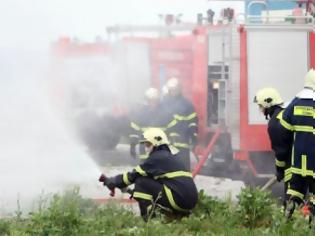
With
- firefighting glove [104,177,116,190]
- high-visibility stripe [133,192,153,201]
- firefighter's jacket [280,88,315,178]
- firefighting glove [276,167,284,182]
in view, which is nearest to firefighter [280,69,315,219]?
firefighter's jacket [280,88,315,178]

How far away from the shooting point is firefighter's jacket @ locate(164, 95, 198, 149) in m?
9.41

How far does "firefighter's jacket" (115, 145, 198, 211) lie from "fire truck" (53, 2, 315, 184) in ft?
9.08

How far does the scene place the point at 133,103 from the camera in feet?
38.1

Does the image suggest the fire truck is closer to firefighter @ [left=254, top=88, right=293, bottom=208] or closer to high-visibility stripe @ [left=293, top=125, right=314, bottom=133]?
firefighter @ [left=254, top=88, right=293, bottom=208]

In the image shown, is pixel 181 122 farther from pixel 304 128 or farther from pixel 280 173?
pixel 304 128

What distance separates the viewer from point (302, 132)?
257 inches

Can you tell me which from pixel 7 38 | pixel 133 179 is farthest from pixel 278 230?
pixel 7 38

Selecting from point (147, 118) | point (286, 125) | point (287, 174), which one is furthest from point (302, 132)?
point (147, 118)

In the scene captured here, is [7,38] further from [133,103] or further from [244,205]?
[244,205]

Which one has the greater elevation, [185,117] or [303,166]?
[303,166]

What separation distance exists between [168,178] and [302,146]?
4.15ft

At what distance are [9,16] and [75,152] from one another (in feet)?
6.03

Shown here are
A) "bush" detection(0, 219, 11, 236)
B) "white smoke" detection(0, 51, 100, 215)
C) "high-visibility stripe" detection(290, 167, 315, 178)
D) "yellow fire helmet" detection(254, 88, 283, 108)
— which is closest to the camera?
"bush" detection(0, 219, 11, 236)

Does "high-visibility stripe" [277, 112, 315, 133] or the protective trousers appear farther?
the protective trousers
